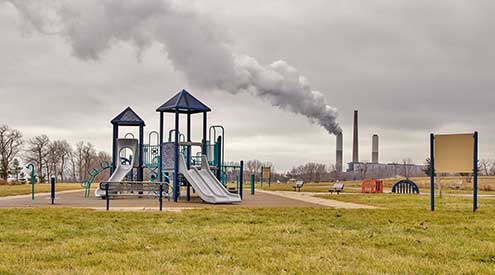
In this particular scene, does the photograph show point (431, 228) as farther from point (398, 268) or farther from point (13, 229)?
point (13, 229)

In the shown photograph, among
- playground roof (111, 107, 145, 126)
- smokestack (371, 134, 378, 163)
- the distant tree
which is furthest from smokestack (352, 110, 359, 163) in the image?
playground roof (111, 107, 145, 126)

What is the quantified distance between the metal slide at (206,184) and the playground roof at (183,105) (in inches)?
73.8

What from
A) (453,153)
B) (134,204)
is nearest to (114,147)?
(134,204)

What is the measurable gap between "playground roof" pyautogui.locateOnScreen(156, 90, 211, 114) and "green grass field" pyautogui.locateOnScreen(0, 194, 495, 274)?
30.6 feet

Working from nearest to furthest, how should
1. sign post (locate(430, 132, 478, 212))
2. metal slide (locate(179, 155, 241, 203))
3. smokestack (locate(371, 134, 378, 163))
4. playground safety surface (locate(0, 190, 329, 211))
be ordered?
sign post (locate(430, 132, 478, 212))
playground safety surface (locate(0, 190, 329, 211))
metal slide (locate(179, 155, 241, 203))
smokestack (locate(371, 134, 378, 163))

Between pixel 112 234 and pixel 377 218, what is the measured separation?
20.1 ft

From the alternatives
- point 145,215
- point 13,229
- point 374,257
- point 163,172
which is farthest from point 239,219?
point 163,172

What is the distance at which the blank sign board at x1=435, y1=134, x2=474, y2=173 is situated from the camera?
16.0m

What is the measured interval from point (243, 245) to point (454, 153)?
10413mm

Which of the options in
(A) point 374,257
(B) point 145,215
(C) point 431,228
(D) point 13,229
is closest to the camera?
(A) point 374,257

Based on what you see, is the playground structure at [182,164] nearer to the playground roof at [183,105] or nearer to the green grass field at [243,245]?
the playground roof at [183,105]

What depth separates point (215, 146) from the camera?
74.6 ft

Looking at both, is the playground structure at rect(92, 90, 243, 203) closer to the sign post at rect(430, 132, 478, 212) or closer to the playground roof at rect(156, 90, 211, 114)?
the playground roof at rect(156, 90, 211, 114)

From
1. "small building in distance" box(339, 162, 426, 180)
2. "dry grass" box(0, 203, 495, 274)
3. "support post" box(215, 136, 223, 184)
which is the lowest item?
"small building in distance" box(339, 162, 426, 180)
